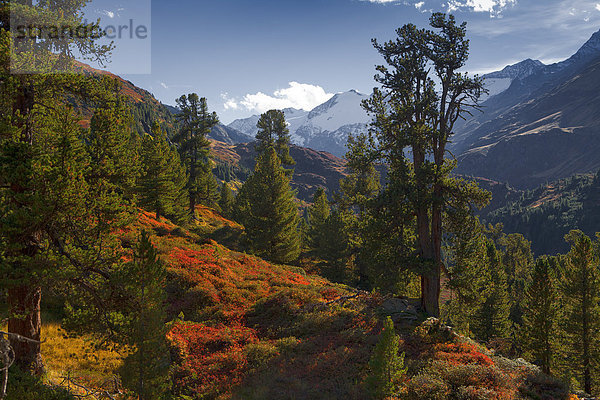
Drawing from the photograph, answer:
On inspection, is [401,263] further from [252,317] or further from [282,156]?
[282,156]

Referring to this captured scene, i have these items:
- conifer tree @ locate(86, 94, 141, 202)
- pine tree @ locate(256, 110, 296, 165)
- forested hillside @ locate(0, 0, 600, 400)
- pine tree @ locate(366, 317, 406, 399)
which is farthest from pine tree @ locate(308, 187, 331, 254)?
conifer tree @ locate(86, 94, 141, 202)

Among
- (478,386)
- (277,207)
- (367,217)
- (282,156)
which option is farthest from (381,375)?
(282,156)

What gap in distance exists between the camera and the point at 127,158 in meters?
10.2

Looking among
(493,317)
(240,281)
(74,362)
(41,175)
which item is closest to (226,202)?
(240,281)

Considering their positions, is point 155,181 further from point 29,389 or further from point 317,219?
point 29,389

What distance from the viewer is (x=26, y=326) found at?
881 cm

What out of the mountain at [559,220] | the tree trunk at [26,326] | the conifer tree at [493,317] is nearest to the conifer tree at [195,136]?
the tree trunk at [26,326]

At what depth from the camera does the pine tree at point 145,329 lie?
8.80 metres

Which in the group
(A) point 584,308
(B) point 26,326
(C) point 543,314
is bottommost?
(A) point 584,308

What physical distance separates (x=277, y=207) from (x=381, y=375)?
2607cm

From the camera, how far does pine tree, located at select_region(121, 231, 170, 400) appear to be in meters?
8.80

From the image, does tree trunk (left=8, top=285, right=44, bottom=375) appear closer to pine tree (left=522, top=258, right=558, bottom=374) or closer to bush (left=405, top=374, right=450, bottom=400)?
bush (left=405, top=374, right=450, bottom=400)

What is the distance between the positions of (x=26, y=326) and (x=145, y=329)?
3365 mm

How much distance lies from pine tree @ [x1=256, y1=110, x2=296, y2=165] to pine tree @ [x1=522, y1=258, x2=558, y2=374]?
29.1m
